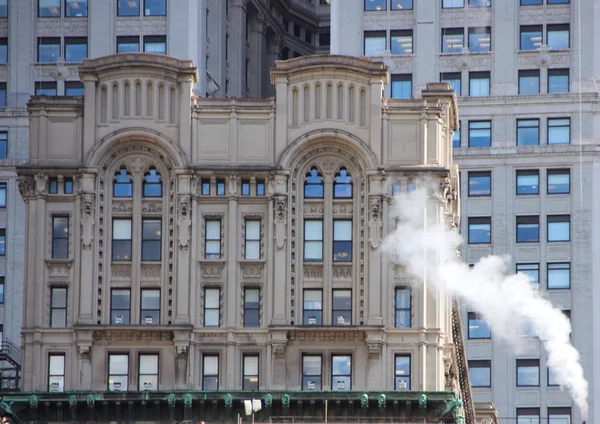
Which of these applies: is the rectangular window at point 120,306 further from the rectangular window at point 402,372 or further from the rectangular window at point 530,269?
the rectangular window at point 530,269

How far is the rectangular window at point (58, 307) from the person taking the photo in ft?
391

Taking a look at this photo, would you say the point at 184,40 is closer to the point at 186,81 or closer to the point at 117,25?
the point at 117,25

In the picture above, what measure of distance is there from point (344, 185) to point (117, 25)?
46.1m

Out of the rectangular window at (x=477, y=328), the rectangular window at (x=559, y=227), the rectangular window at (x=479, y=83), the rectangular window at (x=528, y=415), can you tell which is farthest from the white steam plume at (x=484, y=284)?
the rectangular window at (x=479, y=83)

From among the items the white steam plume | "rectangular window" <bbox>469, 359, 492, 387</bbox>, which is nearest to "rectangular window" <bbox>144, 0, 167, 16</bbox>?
the white steam plume

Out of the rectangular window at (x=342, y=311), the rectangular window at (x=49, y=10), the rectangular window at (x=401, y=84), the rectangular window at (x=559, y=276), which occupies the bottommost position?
the rectangular window at (x=342, y=311)

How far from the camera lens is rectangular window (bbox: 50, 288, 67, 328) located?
11912 cm

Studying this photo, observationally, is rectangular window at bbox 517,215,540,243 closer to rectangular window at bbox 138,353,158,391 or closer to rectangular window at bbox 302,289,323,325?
rectangular window at bbox 302,289,323,325

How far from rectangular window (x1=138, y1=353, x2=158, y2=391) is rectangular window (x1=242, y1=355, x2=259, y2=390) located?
4483 millimetres

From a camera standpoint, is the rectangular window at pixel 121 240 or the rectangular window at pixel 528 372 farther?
the rectangular window at pixel 528 372

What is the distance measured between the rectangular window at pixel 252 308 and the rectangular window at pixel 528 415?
1678 inches

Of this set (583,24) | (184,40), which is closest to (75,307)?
(184,40)

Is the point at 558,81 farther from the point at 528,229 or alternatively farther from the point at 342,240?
the point at 342,240

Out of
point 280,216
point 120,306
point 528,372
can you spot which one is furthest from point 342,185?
point 528,372
